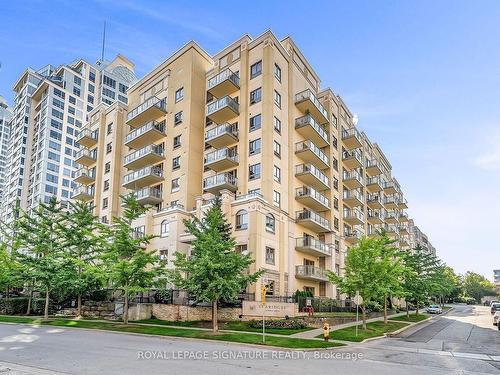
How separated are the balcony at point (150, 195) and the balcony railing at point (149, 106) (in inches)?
366

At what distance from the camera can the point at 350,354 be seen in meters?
18.8

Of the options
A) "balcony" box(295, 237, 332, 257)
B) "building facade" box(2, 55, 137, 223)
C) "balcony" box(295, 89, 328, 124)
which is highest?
"building facade" box(2, 55, 137, 223)

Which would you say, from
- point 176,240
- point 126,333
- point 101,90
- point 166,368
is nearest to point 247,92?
point 176,240

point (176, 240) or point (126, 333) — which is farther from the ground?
point (176, 240)

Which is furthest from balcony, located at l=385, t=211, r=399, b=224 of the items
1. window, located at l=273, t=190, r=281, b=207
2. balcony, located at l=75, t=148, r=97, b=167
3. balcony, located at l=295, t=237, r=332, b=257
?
balcony, located at l=75, t=148, r=97, b=167

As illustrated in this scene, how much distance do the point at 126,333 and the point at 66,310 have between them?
1705 cm

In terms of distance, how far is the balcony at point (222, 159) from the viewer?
40438mm

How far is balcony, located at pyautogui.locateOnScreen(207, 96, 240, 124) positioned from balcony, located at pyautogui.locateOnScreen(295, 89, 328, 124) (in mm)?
7085

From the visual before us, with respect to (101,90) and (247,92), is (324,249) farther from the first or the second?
(101,90)

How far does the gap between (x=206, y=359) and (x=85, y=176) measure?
4802 centimetres

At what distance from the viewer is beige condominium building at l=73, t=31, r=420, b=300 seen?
128ft

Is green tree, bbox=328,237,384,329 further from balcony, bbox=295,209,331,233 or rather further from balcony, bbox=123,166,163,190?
balcony, bbox=123,166,163,190

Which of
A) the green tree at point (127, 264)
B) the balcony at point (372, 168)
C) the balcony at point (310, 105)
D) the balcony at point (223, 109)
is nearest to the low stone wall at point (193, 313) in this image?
the green tree at point (127, 264)

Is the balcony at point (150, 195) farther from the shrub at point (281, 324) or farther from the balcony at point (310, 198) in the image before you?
the shrub at point (281, 324)
